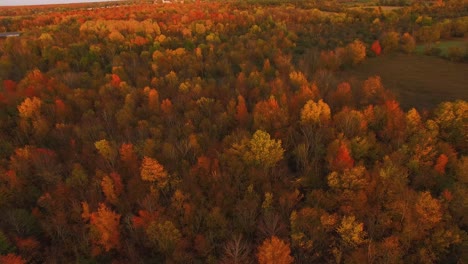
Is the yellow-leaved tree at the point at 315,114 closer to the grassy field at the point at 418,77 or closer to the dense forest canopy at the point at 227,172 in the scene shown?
the dense forest canopy at the point at 227,172

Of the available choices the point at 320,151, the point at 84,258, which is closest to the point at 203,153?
the point at 320,151

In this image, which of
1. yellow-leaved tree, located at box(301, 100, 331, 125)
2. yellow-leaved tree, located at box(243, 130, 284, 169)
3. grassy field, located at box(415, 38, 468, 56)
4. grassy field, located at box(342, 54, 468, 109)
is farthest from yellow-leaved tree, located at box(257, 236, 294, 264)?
grassy field, located at box(415, 38, 468, 56)

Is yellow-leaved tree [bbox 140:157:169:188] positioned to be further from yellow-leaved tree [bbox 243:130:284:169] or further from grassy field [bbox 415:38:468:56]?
grassy field [bbox 415:38:468:56]

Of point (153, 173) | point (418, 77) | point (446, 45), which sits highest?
point (153, 173)

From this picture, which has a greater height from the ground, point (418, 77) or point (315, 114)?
point (315, 114)

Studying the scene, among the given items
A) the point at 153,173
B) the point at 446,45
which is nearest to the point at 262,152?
the point at 153,173

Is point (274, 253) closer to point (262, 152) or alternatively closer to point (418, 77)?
point (262, 152)
